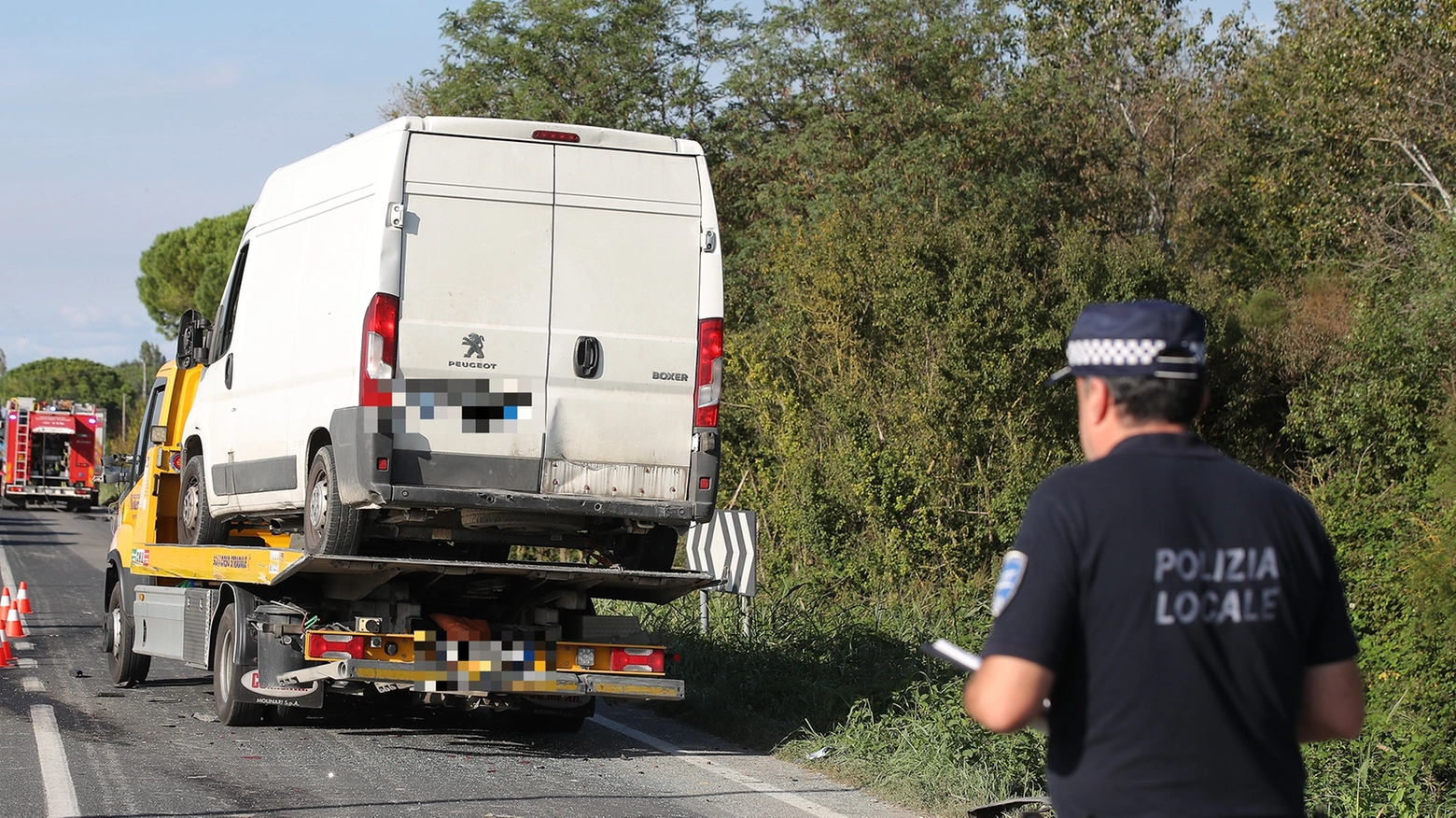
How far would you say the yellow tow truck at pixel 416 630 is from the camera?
8.38 m

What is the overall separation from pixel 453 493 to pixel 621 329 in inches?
51.6

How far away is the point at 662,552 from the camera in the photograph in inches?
364

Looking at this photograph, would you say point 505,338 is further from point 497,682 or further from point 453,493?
point 497,682

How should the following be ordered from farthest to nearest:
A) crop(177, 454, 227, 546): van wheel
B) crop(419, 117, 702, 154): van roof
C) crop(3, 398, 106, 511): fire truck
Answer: crop(3, 398, 106, 511): fire truck < crop(177, 454, 227, 546): van wheel < crop(419, 117, 702, 154): van roof

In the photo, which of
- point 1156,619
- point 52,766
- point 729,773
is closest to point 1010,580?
point 1156,619

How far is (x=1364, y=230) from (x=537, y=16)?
15.0 metres

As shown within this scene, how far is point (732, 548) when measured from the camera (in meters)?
11.5

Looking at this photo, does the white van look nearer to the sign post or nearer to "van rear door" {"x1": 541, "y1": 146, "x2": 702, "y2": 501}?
"van rear door" {"x1": 541, "y1": 146, "x2": 702, "y2": 501}

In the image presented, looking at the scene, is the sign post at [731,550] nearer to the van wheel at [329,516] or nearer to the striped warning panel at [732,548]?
the striped warning panel at [732,548]

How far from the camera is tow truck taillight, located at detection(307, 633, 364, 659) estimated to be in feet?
27.4

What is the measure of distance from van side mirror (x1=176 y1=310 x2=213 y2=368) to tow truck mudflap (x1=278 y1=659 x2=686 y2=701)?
11.1 feet

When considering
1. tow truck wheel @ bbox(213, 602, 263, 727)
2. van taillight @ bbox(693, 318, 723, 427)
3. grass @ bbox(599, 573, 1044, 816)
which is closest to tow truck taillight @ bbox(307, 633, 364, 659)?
tow truck wheel @ bbox(213, 602, 263, 727)

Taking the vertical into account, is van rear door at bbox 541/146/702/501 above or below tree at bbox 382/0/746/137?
below

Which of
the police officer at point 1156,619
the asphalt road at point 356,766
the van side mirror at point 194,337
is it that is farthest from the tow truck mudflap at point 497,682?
the police officer at point 1156,619
